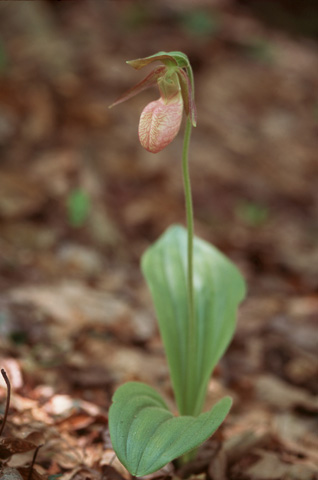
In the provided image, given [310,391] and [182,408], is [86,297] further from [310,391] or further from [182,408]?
[310,391]

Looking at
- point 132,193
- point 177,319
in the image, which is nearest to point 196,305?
point 177,319

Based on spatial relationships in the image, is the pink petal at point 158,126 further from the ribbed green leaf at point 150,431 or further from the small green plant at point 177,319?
the ribbed green leaf at point 150,431

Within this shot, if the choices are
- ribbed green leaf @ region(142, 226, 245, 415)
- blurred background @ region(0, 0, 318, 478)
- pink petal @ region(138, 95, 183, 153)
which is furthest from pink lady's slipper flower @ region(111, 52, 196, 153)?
blurred background @ region(0, 0, 318, 478)

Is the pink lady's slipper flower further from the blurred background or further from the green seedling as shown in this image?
the green seedling

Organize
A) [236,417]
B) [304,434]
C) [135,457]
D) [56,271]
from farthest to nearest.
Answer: [56,271], [236,417], [304,434], [135,457]

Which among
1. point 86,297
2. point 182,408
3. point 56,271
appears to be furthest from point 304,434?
point 56,271

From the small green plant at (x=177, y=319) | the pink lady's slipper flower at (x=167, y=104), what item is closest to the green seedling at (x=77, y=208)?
the small green plant at (x=177, y=319)

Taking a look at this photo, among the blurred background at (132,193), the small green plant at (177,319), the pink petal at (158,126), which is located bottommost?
the blurred background at (132,193)
